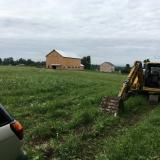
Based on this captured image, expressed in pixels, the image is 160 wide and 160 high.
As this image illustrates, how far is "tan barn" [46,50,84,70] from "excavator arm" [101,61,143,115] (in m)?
96.6

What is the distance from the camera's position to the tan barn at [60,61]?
11906 centimetres

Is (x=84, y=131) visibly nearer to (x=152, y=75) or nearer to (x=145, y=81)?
(x=145, y=81)

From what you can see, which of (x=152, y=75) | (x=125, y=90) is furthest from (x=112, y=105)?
(x=152, y=75)

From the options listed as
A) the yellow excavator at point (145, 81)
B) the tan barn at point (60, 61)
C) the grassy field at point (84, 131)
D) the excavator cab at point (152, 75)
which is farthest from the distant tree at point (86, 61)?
the grassy field at point (84, 131)

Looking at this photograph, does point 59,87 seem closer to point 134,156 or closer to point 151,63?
point 151,63

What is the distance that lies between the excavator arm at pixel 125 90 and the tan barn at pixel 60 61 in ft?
317

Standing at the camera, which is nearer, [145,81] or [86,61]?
[145,81]

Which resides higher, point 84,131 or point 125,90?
point 125,90

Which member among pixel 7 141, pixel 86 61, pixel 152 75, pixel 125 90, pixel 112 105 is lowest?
pixel 112 105

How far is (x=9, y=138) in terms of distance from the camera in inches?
238

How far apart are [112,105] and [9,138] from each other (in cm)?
1039

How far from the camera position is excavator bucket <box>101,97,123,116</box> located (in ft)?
52.4

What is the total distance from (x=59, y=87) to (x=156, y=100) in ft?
22.1

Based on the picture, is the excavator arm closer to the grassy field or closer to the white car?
the grassy field
